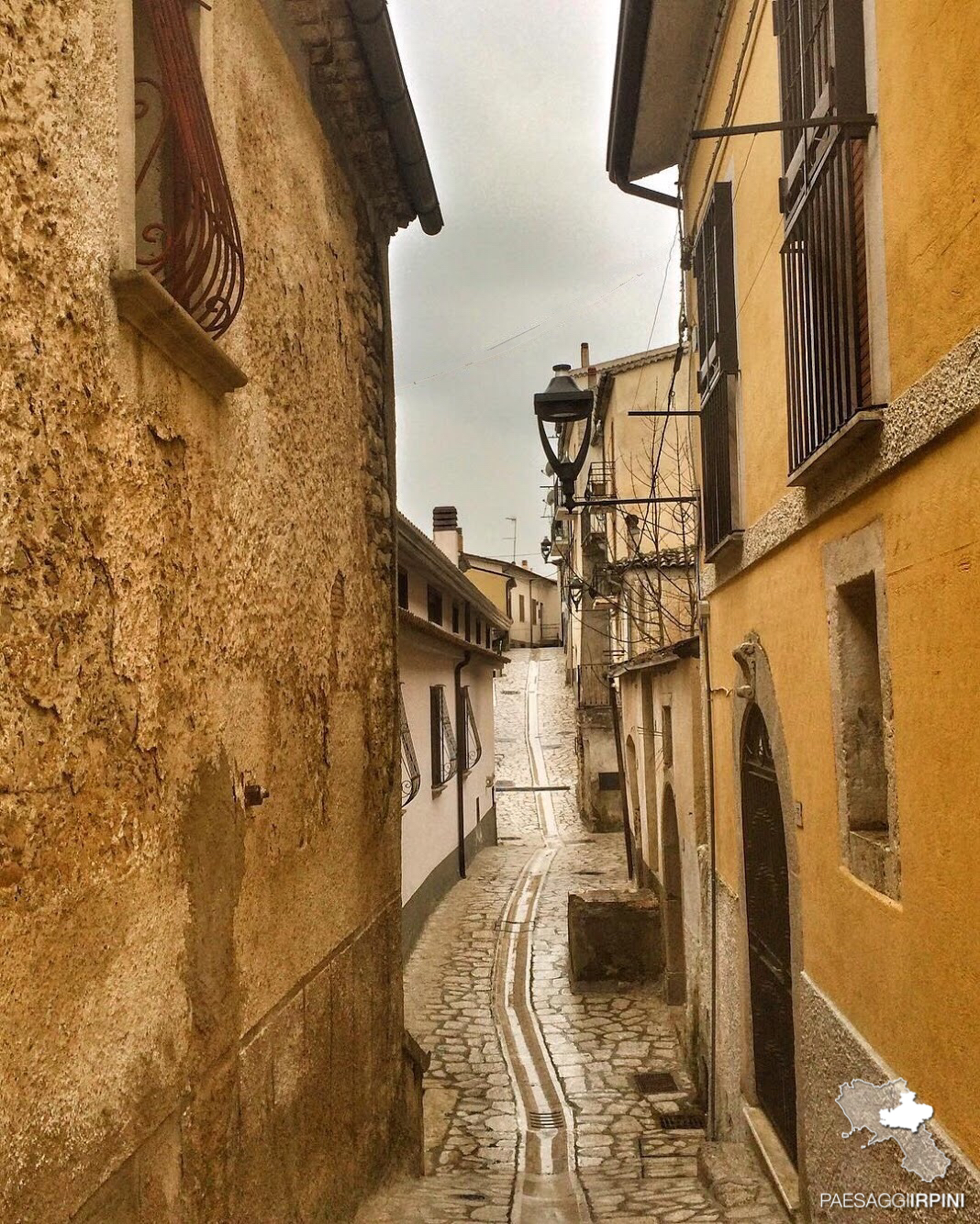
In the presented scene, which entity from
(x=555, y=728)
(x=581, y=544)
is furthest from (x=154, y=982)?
(x=555, y=728)

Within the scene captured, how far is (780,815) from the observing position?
19.0ft

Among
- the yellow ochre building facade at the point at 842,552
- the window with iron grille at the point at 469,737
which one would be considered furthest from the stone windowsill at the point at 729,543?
the window with iron grille at the point at 469,737

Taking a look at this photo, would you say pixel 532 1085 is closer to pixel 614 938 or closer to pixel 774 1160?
pixel 614 938

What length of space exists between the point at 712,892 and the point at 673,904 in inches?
133

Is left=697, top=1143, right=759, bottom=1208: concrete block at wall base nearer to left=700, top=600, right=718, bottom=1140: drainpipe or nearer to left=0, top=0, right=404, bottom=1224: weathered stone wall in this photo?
left=700, top=600, right=718, bottom=1140: drainpipe

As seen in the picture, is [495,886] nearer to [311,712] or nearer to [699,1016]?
[699,1016]

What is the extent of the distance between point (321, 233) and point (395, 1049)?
4.46 meters

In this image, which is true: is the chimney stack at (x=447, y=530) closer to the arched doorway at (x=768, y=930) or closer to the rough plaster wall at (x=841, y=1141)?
the arched doorway at (x=768, y=930)

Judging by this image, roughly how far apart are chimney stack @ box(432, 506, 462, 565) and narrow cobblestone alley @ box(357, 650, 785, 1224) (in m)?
11.6

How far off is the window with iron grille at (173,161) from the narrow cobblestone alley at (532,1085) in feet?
14.3

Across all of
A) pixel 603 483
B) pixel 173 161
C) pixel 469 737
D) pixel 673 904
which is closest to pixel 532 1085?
pixel 673 904

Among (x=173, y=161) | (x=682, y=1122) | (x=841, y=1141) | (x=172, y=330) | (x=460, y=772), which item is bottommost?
(x=682, y=1122)

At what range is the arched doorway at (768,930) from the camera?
18.4ft

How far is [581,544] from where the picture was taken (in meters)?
28.9
